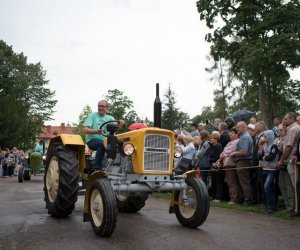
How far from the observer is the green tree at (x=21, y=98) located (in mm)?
48688

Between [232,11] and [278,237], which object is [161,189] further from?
[232,11]

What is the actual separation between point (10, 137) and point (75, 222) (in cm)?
4375

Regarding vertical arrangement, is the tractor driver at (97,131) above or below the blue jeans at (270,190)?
above

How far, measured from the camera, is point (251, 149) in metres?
10.4

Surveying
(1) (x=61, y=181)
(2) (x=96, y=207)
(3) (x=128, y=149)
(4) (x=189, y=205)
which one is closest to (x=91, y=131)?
(1) (x=61, y=181)

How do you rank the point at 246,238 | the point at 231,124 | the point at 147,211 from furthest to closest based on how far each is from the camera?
1. the point at 231,124
2. the point at 147,211
3. the point at 246,238

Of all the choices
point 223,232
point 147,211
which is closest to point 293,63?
point 147,211

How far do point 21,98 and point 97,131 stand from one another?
5324 centimetres

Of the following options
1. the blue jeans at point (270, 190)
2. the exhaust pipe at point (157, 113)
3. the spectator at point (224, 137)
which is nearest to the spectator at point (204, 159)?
the spectator at point (224, 137)

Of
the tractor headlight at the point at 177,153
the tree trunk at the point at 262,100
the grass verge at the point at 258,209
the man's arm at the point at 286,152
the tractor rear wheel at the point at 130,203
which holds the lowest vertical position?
the grass verge at the point at 258,209

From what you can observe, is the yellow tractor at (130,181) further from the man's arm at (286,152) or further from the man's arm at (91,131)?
the man's arm at (286,152)

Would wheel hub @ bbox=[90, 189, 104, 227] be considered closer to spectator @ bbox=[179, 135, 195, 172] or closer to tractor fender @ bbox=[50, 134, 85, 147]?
tractor fender @ bbox=[50, 134, 85, 147]

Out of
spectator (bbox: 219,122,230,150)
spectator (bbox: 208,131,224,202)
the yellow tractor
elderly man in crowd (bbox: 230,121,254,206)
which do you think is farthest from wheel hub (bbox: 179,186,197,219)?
spectator (bbox: 219,122,230,150)

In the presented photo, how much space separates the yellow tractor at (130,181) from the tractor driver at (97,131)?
176mm
